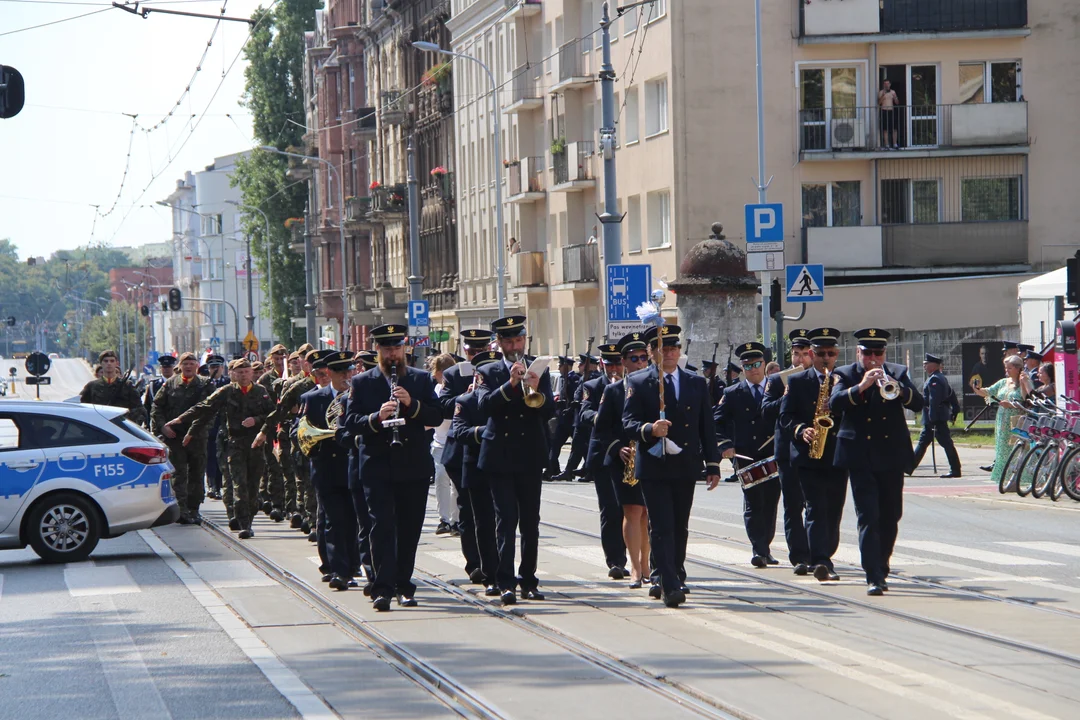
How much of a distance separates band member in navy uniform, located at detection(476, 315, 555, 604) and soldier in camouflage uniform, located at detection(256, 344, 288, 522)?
6.97 meters

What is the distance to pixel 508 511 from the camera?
12.0 m

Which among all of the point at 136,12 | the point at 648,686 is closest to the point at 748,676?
the point at 648,686

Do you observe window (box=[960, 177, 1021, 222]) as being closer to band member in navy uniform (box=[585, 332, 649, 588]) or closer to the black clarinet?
band member in navy uniform (box=[585, 332, 649, 588])

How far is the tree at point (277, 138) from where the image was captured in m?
87.6

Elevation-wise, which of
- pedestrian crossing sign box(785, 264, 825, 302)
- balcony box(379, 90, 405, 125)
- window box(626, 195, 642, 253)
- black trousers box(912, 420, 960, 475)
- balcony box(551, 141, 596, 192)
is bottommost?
black trousers box(912, 420, 960, 475)

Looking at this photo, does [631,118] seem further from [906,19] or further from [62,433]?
[62,433]

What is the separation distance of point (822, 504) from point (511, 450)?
Answer: 2.58 metres

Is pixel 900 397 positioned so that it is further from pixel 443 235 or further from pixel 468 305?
pixel 443 235

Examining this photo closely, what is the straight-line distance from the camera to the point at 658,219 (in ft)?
152

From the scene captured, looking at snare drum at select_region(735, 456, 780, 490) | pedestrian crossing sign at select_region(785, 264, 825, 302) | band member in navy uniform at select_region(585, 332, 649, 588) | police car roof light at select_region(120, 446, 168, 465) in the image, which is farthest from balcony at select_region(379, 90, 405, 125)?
band member in navy uniform at select_region(585, 332, 649, 588)

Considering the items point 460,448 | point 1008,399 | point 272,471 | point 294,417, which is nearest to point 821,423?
point 460,448

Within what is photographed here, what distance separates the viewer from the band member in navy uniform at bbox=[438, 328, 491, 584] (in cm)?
1266

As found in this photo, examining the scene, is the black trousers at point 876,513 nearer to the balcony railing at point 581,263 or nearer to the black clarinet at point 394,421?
the black clarinet at point 394,421

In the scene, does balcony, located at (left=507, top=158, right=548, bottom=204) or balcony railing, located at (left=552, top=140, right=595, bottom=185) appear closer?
balcony railing, located at (left=552, top=140, right=595, bottom=185)
